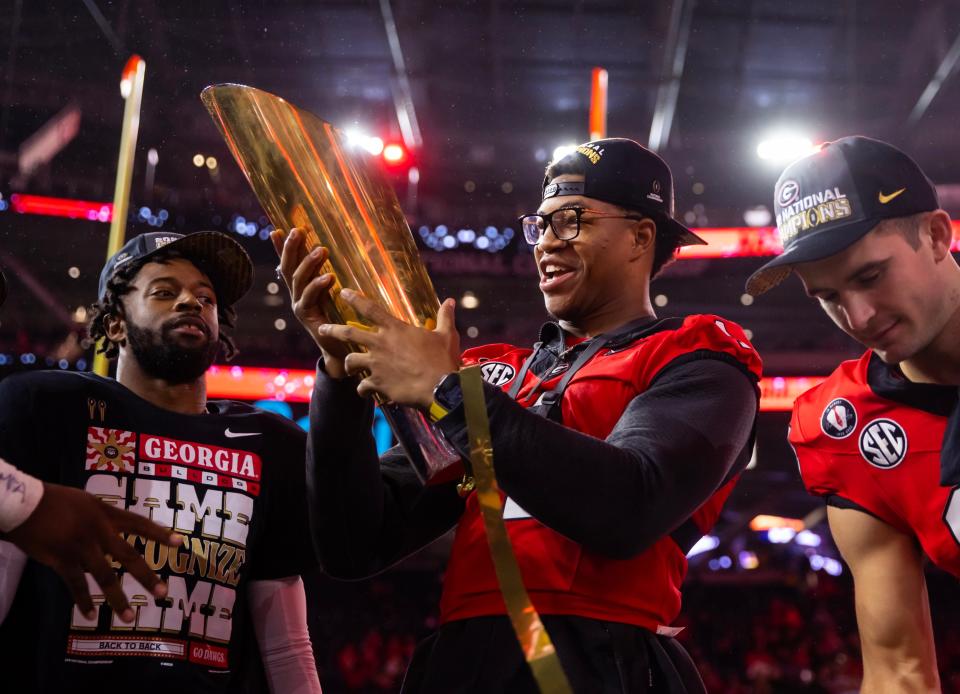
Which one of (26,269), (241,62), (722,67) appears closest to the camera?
(241,62)

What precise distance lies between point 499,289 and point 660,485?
1667cm

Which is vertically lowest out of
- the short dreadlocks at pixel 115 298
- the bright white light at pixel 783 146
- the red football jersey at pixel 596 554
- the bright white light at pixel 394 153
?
the red football jersey at pixel 596 554

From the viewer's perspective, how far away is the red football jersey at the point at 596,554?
1.64 m

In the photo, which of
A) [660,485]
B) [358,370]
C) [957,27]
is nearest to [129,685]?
[358,370]

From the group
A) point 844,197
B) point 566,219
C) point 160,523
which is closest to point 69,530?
point 160,523

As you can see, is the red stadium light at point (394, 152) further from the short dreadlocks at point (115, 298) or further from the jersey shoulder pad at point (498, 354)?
the jersey shoulder pad at point (498, 354)

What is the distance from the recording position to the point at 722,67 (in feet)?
43.6

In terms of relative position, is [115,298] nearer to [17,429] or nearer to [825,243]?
[17,429]

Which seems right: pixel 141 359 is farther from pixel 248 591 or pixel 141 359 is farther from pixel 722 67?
pixel 722 67

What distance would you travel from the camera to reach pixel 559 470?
1412 millimetres

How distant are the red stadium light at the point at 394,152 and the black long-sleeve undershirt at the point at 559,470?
14072mm

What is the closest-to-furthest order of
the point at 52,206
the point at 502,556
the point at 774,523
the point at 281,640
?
the point at 502,556
the point at 281,640
the point at 52,206
the point at 774,523

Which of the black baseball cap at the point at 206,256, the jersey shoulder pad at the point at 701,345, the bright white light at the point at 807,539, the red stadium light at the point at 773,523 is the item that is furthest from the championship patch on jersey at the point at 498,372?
the red stadium light at the point at 773,523

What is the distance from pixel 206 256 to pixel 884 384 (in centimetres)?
181
